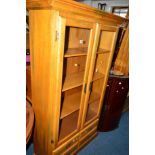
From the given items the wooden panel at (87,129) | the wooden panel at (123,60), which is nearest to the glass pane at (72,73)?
the wooden panel at (87,129)

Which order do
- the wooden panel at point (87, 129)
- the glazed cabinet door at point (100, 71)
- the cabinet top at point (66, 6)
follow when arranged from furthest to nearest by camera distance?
the wooden panel at point (87, 129)
the glazed cabinet door at point (100, 71)
the cabinet top at point (66, 6)

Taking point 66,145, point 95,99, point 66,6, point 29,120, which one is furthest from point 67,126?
point 66,6

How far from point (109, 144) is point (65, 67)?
1491 mm

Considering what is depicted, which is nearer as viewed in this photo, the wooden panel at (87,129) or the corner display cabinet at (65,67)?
the corner display cabinet at (65,67)

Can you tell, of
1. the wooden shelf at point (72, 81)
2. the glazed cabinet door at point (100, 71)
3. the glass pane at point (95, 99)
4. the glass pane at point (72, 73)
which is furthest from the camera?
the glass pane at point (95, 99)

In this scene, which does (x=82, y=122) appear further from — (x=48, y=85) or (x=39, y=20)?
(x=39, y=20)

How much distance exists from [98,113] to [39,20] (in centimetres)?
165

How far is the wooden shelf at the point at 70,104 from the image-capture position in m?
1.74

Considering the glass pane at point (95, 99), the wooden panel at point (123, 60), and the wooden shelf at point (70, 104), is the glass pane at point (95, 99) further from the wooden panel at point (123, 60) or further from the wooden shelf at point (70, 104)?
the wooden panel at point (123, 60)

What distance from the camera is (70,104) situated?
1.92 meters

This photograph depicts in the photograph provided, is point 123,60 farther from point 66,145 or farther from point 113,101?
point 66,145

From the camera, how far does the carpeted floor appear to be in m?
2.14
